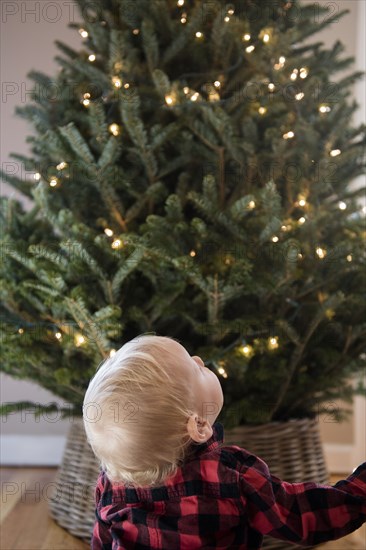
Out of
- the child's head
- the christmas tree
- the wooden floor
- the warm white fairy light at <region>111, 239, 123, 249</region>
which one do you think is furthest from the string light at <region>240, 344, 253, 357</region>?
the wooden floor

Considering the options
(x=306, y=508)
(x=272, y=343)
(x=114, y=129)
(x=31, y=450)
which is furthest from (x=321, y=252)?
(x=31, y=450)

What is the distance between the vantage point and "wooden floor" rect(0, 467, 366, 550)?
1709 mm

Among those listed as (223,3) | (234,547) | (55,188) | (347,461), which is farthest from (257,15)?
(347,461)

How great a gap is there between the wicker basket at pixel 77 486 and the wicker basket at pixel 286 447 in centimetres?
37

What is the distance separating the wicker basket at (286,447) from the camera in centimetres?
160

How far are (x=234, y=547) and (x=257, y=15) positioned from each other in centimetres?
132

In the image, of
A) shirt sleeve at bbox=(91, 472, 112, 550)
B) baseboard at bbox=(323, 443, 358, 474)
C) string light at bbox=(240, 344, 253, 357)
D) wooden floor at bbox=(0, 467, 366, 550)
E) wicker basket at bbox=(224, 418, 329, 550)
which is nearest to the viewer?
shirt sleeve at bbox=(91, 472, 112, 550)

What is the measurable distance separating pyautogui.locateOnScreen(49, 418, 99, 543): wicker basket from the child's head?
708 mm

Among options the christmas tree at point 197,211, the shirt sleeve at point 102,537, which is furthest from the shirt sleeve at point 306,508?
the christmas tree at point 197,211

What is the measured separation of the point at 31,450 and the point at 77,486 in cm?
85

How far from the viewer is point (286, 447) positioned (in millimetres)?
1646

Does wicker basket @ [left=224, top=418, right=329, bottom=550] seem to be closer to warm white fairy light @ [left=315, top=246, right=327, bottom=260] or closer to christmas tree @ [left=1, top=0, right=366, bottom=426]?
christmas tree @ [left=1, top=0, right=366, bottom=426]

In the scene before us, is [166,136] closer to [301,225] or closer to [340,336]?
[301,225]

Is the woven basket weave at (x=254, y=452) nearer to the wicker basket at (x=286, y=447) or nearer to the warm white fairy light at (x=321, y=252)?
the wicker basket at (x=286, y=447)
